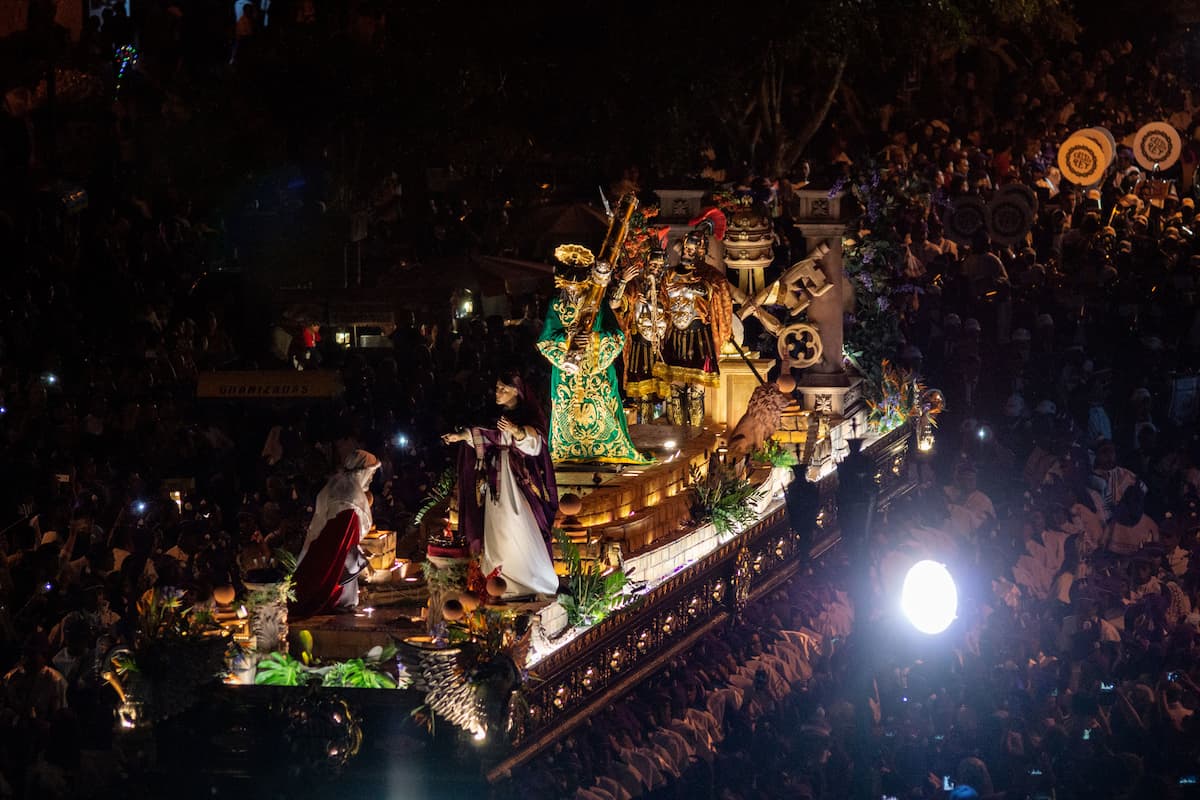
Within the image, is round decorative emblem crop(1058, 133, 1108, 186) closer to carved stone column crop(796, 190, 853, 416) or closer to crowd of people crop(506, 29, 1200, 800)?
crowd of people crop(506, 29, 1200, 800)

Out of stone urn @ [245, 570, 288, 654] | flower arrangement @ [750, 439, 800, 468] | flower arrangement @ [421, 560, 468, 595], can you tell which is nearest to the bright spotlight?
flower arrangement @ [421, 560, 468, 595]

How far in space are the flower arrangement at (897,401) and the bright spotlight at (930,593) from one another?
7.38 meters

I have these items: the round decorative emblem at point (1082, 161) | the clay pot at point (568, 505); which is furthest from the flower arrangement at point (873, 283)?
the clay pot at point (568, 505)

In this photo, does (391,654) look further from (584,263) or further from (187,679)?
(584,263)

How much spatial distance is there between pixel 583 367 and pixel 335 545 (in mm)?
3718

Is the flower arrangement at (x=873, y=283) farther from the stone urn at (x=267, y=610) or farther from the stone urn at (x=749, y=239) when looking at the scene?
the stone urn at (x=267, y=610)

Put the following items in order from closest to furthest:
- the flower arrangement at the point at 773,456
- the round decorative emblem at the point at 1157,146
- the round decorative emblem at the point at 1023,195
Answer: the flower arrangement at the point at 773,456
the round decorative emblem at the point at 1023,195
the round decorative emblem at the point at 1157,146

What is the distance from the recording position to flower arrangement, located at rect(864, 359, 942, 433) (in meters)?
26.6

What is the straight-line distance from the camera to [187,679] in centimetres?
1764

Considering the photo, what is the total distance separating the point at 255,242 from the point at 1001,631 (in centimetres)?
1217

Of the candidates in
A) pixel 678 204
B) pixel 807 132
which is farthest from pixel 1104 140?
pixel 678 204

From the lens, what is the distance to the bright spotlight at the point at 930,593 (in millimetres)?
19156

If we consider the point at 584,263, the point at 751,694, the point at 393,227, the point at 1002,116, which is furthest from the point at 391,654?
the point at 1002,116

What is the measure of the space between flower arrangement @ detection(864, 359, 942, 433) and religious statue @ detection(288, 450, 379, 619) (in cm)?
A: 876
